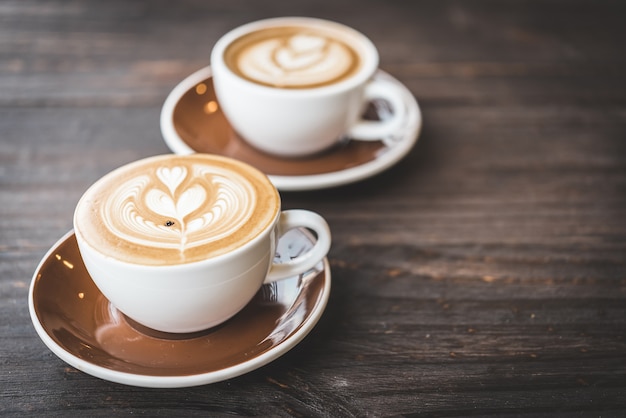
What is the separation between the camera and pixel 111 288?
65cm

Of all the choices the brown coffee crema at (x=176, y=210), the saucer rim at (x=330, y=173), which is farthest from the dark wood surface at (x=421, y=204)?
the brown coffee crema at (x=176, y=210)

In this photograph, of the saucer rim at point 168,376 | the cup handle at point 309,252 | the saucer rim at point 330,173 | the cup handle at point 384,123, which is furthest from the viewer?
the cup handle at point 384,123

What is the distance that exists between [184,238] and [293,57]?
1.68ft

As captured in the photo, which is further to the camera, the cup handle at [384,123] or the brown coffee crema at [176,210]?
the cup handle at [384,123]

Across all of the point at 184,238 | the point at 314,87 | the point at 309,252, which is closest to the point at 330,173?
the point at 314,87

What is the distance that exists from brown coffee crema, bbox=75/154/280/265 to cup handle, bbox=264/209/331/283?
3cm

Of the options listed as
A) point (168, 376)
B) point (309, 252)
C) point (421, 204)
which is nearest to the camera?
point (168, 376)

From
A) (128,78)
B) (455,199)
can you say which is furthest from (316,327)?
(128,78)

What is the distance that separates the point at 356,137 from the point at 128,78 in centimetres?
44

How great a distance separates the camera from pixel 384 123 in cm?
110

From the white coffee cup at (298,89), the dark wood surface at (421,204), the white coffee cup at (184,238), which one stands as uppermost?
the white coffee cup at (184,238)

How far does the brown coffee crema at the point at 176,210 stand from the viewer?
0.65 metres

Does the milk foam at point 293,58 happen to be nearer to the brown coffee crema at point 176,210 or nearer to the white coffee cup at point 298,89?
the white coffee cup at point 298,89

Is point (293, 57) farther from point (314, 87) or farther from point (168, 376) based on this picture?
point (168, 376)
